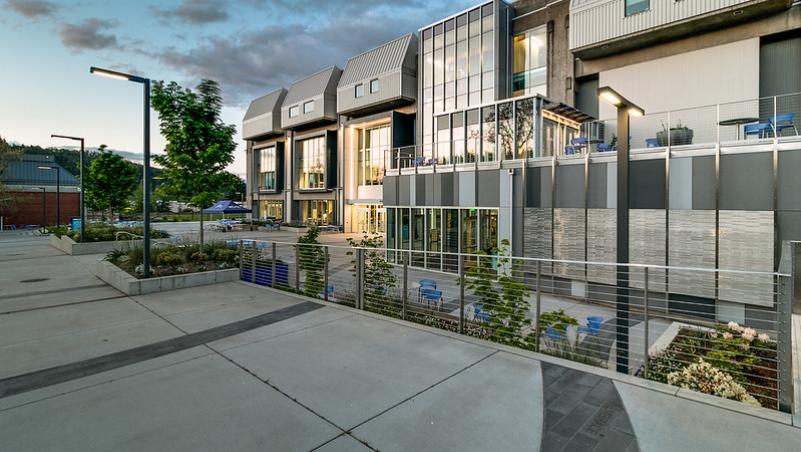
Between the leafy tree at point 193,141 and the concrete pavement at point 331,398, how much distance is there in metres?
7.80

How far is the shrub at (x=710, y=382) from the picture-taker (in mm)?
4430

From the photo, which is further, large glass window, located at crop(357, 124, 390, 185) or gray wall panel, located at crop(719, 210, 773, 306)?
large glass window, located at crop(357, 124, 390, 185)

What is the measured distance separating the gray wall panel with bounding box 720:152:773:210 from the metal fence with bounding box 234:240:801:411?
193 cm

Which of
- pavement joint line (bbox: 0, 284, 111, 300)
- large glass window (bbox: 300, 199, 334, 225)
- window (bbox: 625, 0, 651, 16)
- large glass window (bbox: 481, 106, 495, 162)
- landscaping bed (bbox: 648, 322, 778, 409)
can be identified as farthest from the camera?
large glass window (bbox: 300, 199, 334, 225)

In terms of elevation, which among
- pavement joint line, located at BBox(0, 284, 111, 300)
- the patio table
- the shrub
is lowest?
the shrub

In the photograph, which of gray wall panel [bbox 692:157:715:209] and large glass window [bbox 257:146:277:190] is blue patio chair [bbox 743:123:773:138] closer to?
gray wall panel [bbox 692:157:715:209]

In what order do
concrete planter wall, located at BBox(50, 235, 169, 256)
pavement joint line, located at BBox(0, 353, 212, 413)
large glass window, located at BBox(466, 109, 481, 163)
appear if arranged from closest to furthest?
pavement joint line, located at BBox(0, 353, 212, 413), large glass window, located at BBox(466, 109, 481, 163), concrete planter wall, located at BBox(50, 235, 169, 256)

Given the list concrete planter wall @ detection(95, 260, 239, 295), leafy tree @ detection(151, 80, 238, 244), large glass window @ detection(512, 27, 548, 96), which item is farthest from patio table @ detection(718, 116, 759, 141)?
leafy tree @ detection(151, 80, 238, 244)

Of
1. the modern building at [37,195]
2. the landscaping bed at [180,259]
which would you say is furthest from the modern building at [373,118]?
the modern building at [37,195]

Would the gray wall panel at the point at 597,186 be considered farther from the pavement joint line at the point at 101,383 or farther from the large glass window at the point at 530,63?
the large glass window at the point at 530,63

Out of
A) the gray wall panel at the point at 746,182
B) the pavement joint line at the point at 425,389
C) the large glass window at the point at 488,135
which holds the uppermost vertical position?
the large glass window at the point at 488,135

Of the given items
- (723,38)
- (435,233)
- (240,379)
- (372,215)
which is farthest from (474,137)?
(372,215)

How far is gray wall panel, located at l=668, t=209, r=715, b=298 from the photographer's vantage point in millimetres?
10438

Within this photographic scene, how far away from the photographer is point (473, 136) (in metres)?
16.6
